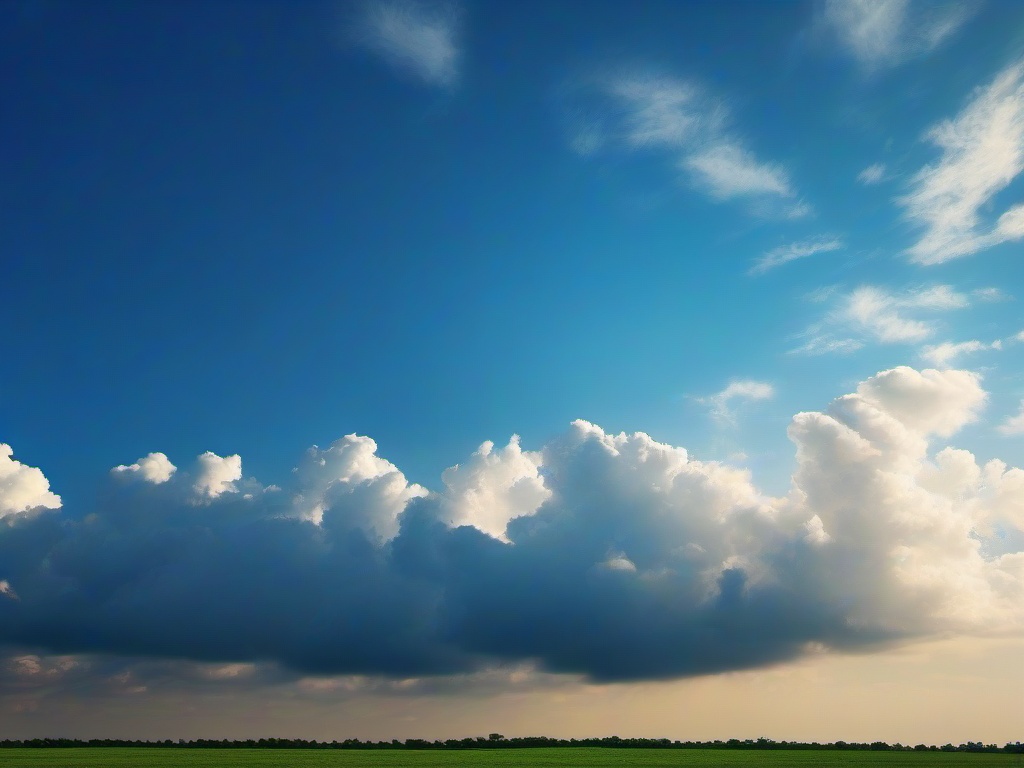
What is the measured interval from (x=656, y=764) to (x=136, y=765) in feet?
221

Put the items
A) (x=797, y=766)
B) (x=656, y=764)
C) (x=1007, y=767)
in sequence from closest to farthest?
1. (x=1007, y=767)
2. (x=797, y=766)
3. (x=656, y=764)

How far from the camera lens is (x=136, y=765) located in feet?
279

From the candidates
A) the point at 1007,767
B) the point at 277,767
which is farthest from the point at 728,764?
the point at 277,767

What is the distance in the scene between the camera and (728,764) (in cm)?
9312

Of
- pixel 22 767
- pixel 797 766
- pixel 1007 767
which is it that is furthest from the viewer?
pixel 797 766

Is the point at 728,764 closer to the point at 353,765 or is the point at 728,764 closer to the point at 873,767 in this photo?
the point at 873,767

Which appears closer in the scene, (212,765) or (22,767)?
(22,767)

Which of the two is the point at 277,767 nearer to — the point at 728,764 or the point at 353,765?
the point at 353,765

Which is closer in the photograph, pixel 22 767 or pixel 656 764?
pixel 22 767

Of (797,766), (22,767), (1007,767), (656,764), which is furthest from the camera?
(656,764)

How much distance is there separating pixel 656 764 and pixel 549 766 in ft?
50.2

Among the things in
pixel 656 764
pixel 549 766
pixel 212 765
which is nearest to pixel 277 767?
pixel 212 765

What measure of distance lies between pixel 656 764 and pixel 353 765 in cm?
4151

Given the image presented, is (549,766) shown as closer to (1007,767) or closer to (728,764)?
(728,764)
